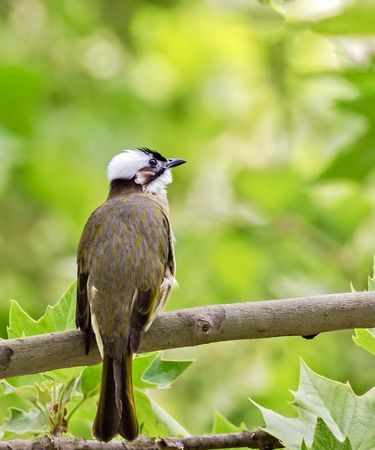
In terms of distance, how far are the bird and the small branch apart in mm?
189

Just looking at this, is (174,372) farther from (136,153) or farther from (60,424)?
(136,153)

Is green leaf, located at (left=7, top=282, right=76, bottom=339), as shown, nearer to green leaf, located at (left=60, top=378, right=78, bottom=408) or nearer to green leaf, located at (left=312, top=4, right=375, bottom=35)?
green leaf, located at (left=60, top=378, right=78, bottom=408)

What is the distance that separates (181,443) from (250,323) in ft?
1.27

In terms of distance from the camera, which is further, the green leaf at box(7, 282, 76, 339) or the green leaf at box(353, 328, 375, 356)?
the green leaf at box(7, 282, 76, 339)

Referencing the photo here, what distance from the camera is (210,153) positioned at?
352 inches

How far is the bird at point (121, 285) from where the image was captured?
3098 mm

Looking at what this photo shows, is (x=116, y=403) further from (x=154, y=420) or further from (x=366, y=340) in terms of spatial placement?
(x=366, y=340)

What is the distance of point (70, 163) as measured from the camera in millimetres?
8008

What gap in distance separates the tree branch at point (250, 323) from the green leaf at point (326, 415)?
7.7 inches

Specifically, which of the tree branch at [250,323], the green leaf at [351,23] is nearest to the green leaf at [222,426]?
the tree branch at [250,323]

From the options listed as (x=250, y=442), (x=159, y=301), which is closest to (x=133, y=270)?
(x=159, y=301)

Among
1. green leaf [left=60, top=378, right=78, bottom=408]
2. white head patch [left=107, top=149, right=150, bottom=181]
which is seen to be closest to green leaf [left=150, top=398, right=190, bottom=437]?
green leaf [left=60, top=378, right=78, bottom=408]

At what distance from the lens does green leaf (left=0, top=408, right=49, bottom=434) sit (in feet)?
9.98

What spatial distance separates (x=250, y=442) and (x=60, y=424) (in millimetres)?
627
